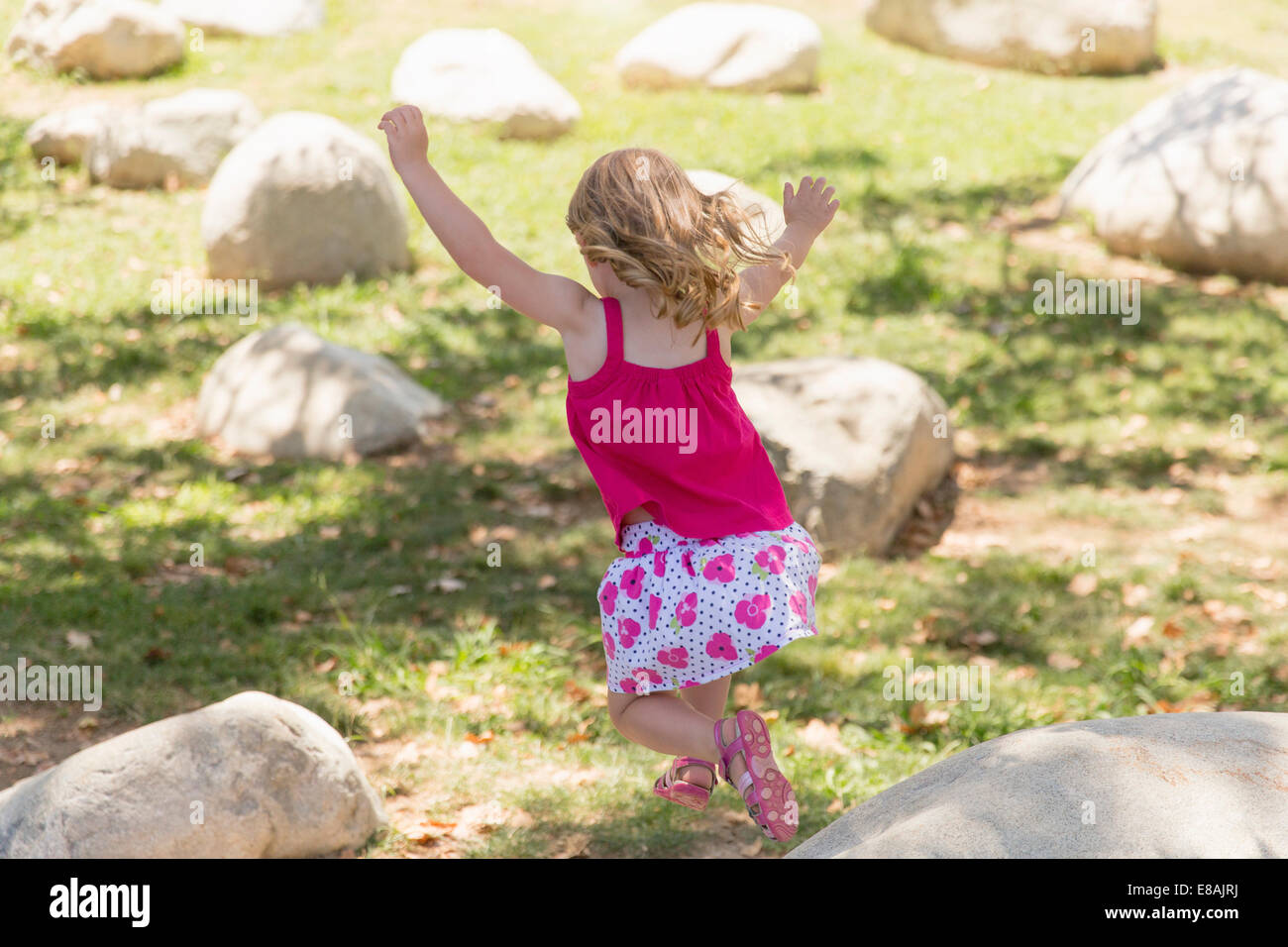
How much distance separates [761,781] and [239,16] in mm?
13120

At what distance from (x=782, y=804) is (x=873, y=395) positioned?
3694mm

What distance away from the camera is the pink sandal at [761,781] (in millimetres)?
2713

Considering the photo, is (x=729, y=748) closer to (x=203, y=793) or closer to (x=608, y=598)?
(x=608, y=598)

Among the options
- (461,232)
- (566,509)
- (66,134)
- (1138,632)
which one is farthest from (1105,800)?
(66,134)

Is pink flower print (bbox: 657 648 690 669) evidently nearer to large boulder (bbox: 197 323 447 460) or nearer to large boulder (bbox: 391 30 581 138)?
large boulder (bbox: 197 323 447 460)

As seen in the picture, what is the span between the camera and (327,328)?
27.6 feet

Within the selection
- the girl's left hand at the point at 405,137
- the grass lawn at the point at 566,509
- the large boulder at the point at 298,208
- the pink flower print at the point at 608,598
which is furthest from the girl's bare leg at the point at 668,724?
the large boulder at the point at 298,208

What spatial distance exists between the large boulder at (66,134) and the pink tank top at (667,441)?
942 centimetres

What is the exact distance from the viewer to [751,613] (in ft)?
9.37

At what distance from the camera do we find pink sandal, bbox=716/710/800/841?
2.71 meters

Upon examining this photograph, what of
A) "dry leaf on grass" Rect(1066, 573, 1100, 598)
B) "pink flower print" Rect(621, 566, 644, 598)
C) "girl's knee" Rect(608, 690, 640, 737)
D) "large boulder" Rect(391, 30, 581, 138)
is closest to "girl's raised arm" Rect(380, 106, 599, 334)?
"pink flower print" Rect(621, 566, 644, 598)

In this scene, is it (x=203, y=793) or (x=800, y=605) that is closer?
(x=800, y=605)
